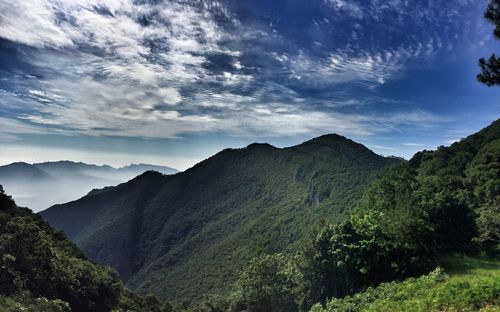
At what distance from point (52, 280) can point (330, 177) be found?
12944 cm

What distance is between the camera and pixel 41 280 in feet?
→ 141

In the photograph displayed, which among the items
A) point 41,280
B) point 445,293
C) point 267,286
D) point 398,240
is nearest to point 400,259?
point 398,240

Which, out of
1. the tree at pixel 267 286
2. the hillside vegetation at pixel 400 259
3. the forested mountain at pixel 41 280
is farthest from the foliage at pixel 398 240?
the forested mountain at pixel 41 280

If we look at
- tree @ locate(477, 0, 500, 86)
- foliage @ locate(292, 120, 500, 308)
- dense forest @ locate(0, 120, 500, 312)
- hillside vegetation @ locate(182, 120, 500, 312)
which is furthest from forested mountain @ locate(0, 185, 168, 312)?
tree @ locate(477, 0, 500, 86)

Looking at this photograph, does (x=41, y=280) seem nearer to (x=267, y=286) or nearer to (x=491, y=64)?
(x=267, y=286)

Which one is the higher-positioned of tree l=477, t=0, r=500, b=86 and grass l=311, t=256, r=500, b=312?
tree l=477, t=0, r=500, b=86

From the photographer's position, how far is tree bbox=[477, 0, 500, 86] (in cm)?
1842

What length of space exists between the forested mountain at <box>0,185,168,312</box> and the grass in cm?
2637

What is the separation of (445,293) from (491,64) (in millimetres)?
11206

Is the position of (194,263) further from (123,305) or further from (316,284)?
(316,284)

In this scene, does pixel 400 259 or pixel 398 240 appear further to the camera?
pixel 398 240

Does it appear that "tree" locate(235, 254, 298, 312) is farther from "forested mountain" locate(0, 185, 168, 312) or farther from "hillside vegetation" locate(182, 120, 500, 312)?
"forested mountain" locate(0, 185, 168, 312)

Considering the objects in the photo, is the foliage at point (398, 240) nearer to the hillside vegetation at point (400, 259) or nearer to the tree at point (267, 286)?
the hillside vegetation at point (400, 259)

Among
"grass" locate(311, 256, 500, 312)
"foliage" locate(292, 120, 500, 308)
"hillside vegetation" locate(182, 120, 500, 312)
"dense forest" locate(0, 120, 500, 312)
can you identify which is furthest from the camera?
"foliage" locate(292, 120, 500, 308)
